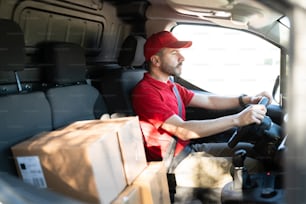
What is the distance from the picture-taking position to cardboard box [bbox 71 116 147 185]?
1871 millimetres

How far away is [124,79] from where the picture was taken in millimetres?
2809

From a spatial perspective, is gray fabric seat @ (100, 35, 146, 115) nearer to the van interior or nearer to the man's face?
the van interior

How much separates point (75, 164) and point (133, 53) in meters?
1.65

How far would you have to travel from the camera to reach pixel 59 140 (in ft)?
5.56

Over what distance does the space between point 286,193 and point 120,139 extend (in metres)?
1.05

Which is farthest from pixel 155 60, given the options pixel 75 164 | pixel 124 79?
pixel 75 164

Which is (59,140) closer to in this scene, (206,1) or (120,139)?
(120,139)

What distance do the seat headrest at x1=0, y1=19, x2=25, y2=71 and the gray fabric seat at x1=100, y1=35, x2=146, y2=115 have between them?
834 mm

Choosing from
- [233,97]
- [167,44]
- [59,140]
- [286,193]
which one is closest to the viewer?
[286,193]

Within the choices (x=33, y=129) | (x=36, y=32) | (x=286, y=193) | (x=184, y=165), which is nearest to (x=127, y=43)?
(x=36, y=32)

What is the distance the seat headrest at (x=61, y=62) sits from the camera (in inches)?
94.5

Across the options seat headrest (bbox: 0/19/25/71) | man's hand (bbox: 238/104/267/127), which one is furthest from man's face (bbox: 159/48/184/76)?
seat headrest (bbox: 0/19/25/71)

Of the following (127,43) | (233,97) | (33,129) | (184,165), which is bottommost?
(184,165)

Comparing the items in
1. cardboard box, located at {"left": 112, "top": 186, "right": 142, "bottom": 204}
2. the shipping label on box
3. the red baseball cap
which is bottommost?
cardboard box, located at {"left": 112, "top": 186, "right": 142, "bottom": 204}
